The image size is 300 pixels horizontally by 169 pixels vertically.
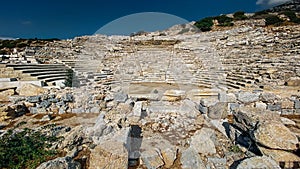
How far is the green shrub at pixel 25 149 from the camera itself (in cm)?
291

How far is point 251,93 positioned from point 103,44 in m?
22.0

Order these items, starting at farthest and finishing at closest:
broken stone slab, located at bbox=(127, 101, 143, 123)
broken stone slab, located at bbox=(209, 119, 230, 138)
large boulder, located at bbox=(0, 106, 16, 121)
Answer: large boulder, located at bbox=(0, 106, 16, 121) → broken stone slab, located at bbox=(127, 101, 143, 123) → broken stone slab, located at bbox=(209, 119, 230, 138)

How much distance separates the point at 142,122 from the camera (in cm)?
460

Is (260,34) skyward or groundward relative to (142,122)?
skyward

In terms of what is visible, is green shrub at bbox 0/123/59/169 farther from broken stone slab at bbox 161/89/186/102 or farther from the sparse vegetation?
broken stone slab at bbox 161/89/186/102

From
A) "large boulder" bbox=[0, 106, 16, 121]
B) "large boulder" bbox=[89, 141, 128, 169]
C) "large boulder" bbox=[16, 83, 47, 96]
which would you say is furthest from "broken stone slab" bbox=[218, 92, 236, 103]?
"large boulder" bbox=[16, 83, 47, 96]

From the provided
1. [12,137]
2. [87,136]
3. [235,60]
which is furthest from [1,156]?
[235,60]

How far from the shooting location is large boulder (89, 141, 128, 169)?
2.68 m

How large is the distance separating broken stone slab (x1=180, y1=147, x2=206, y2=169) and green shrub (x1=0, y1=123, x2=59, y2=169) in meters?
2.11

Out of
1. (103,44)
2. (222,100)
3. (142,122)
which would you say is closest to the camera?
(142,122)

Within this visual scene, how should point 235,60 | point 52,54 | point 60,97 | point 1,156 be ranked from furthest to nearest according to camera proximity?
point 52,54, point 235,60, point 60,97, point 1,156

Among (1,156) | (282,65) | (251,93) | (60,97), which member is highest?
(282,65)

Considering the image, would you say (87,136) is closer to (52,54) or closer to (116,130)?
(116,130)

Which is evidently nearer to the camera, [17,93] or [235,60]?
[17,93]
